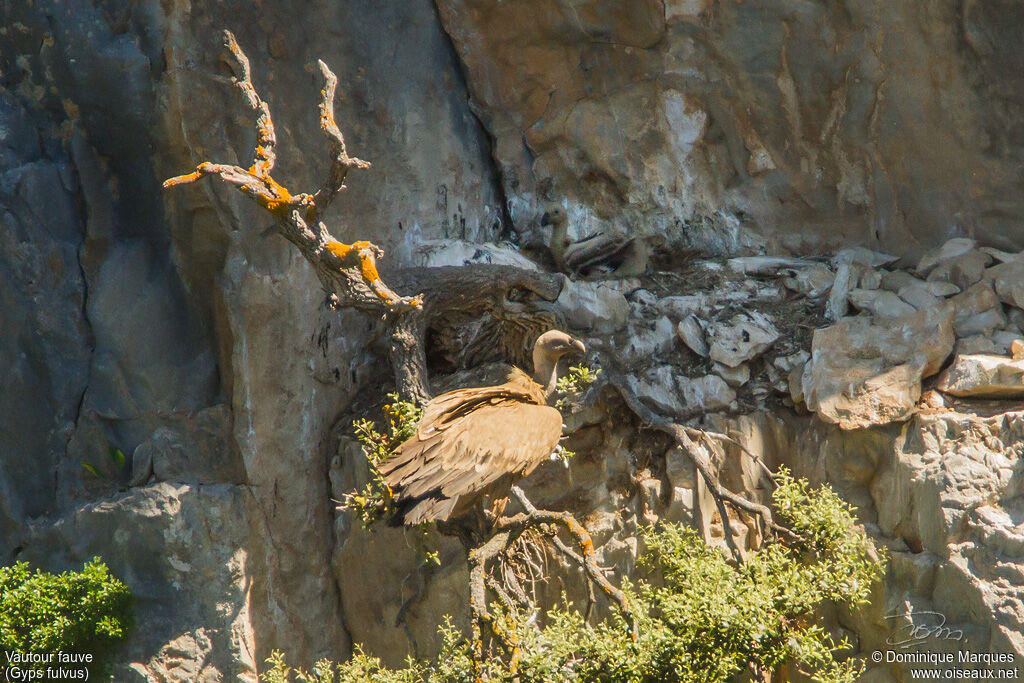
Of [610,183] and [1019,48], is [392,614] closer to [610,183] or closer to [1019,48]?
[610,183]

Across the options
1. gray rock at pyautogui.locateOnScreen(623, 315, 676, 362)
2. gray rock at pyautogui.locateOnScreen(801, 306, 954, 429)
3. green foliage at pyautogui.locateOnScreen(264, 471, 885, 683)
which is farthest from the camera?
gray rock at pyautogui.locateOnScreen(623, 315, 676, 362)

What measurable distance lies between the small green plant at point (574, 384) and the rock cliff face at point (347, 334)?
0.52 feet

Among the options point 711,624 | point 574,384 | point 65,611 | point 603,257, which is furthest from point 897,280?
point 65,611

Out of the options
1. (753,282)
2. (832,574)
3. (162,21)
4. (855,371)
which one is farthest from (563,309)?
(162,21)

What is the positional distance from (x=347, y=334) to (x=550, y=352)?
1548 mm

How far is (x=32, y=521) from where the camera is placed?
573 cm

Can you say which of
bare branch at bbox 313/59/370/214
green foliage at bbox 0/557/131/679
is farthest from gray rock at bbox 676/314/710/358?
green foliage at bbox 0/557/131/679

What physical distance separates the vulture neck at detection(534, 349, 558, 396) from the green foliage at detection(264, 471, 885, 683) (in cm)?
100

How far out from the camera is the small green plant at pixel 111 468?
5.77m


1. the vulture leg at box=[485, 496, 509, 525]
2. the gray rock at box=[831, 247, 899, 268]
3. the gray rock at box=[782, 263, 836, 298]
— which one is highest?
the gray rock at box=[831, 247, 899, 268]

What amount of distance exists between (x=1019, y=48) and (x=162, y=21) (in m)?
5.07

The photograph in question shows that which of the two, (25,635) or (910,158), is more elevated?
(910,158)

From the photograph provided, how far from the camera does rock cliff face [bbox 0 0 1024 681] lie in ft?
17.7

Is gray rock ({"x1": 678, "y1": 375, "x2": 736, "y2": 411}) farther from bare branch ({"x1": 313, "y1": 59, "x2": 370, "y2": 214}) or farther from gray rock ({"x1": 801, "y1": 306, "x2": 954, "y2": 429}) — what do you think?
bare branch ({"x1": 313, "y1": 59, "x2": 370, "y2": 214})
